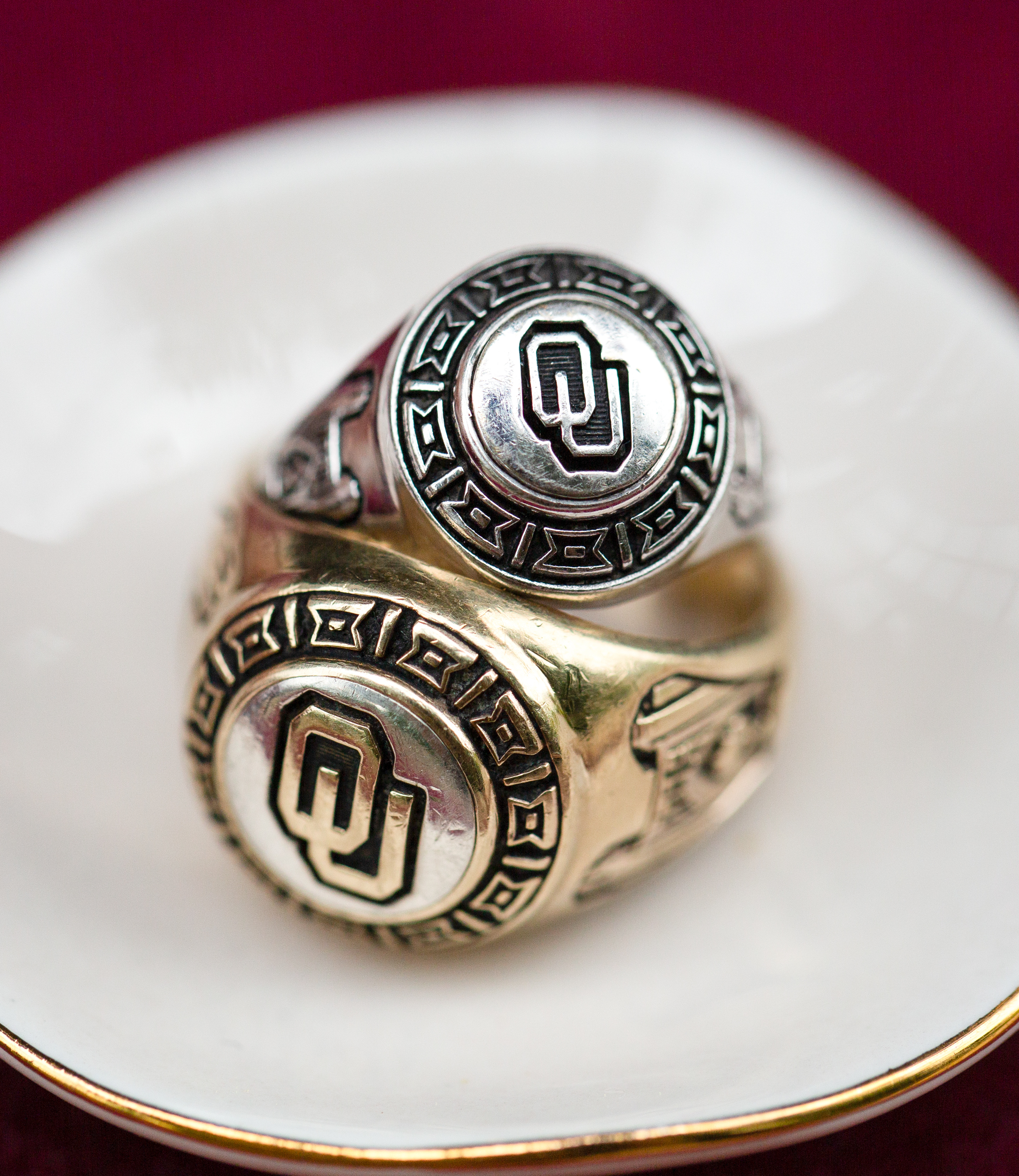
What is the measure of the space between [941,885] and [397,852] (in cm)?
59

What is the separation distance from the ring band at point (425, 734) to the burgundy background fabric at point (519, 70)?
1.37 meters

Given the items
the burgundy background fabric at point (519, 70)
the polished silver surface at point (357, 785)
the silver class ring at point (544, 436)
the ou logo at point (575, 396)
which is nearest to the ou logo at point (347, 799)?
the polished silver surface at point (357, 785)

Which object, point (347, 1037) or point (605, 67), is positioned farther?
point (605, 67)

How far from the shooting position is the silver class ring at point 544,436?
1063mm

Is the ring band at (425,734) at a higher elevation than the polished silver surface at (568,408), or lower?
lower

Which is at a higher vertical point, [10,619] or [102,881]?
[10,619]

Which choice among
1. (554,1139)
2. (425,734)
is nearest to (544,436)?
(425,734)

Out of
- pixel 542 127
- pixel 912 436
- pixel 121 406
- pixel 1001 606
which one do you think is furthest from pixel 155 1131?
pixel 542 127

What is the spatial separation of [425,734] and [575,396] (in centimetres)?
34

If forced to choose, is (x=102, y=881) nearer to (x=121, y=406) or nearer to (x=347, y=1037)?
(x=347, y=1037)

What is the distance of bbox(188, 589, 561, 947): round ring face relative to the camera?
42.0 inches

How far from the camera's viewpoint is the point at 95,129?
7.52 ft

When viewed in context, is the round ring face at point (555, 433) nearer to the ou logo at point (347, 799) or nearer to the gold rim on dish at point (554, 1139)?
the ou logo at point (347, 799)

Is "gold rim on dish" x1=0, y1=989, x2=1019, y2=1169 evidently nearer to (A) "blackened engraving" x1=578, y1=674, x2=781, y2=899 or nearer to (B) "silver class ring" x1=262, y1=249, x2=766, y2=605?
(A) "blackened engraving" x1=578, y1=674, x2=781, y2=899
